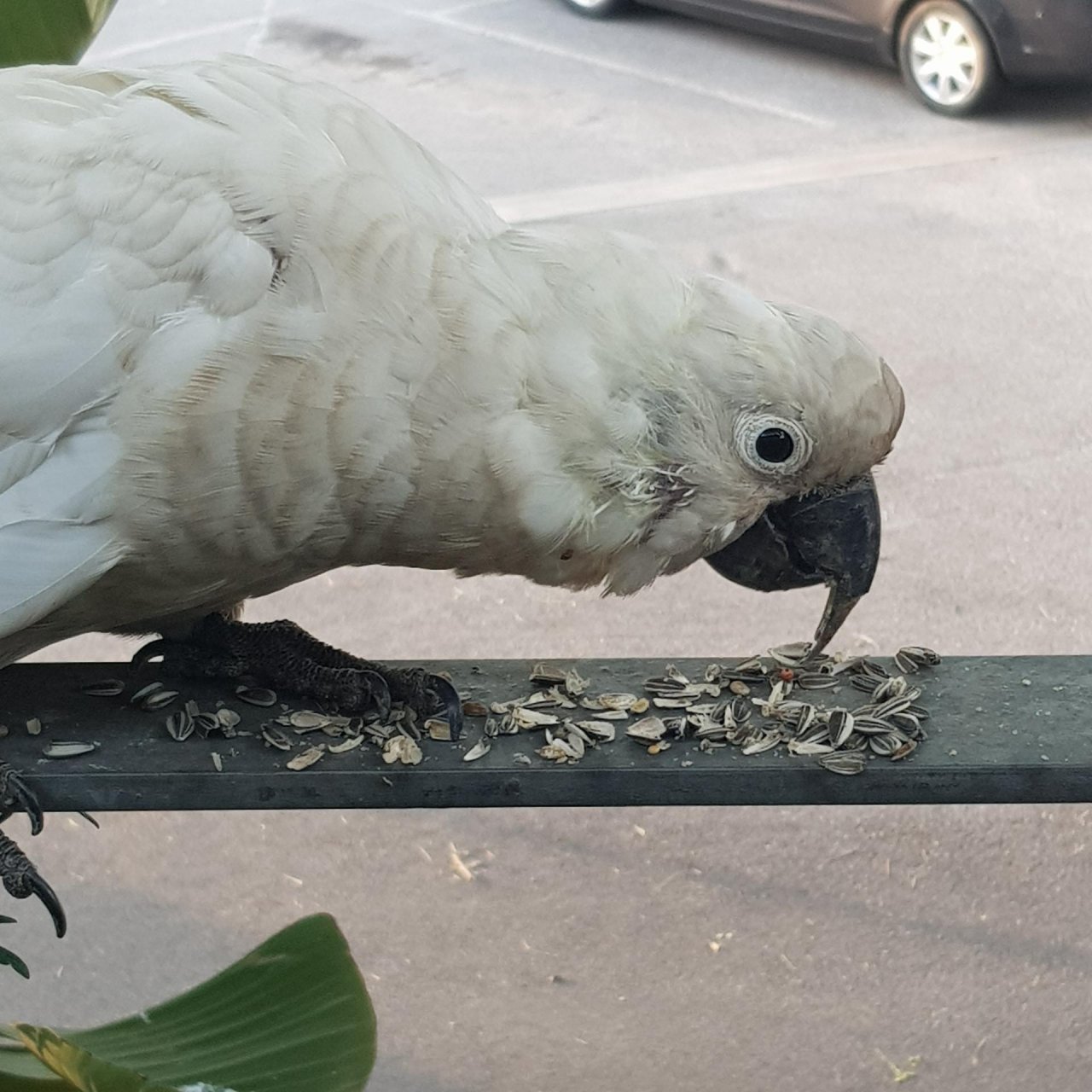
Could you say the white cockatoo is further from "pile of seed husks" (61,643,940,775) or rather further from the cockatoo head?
"pile of seed husks" (61,643,940,775)

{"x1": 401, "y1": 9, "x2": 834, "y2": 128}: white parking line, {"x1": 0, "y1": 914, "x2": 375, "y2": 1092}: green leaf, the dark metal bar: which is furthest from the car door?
{"x1": 0, "y1": 914, "x2": 375, "y2": 1092}: green leaf

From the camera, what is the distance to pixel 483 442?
3.63ft

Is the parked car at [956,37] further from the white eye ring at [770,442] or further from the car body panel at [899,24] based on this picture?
the white eye ring at [770,442]

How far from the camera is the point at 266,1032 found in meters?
1.02

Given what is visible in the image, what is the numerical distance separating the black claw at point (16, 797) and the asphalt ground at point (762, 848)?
878 mm

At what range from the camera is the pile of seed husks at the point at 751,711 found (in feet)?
4.06

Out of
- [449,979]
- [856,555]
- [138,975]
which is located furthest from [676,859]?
[856,555]

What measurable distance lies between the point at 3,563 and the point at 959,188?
366cm

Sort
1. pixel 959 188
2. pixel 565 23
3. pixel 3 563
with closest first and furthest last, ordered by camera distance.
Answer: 1. pixel 3 563
2. pixel 959 188
3. pixel 565 23

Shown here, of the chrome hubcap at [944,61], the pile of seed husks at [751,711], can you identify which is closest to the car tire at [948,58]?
the chrome hubcap at [944,61]

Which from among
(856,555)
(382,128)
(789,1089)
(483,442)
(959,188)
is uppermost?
(382,128)

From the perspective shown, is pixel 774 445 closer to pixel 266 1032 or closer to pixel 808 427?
pixel 808 427

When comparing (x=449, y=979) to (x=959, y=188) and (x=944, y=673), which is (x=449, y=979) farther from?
(x=959, y=188)

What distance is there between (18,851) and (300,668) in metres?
0.30
